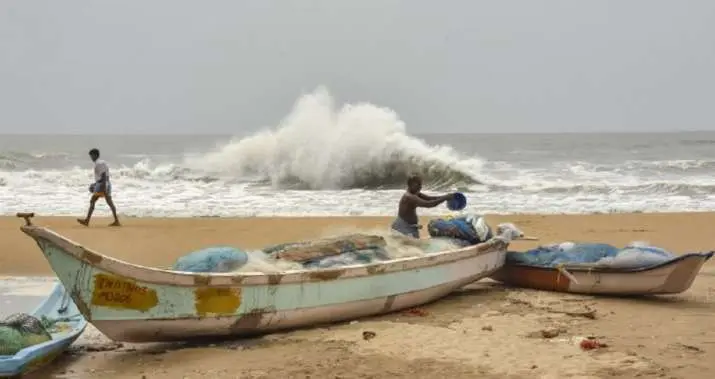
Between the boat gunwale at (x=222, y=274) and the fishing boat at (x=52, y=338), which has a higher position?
the boat gunwale at (x=222, y=274)

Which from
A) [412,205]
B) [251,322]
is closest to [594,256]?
[412,205]

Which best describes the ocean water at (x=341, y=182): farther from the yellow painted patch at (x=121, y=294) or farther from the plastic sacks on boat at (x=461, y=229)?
the yellow painted patch at (x=121, y=294)

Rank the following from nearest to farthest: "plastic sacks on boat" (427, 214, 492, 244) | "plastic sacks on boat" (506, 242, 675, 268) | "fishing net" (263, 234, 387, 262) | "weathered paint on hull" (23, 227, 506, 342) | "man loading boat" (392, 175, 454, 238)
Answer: "weathered paint on hull" (23, 227, 506, 342), "fishing net" (263, 234, 387, 262), "plastic sacks on boat" (506, 242, 675, 268), "plastic sacks on boat" (427, 214, 492, 244), "man loading boat" (392, 175, 454, 238)

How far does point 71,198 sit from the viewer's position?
64.1 ft

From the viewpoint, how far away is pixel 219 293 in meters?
5.93

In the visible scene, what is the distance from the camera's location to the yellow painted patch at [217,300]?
19.2ft

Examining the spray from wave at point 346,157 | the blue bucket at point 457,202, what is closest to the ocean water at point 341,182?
the spray from wave at point 346,157

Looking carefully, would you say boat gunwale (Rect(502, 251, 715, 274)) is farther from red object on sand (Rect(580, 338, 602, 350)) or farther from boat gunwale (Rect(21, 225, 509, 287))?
red object on sand (Rect(580, 338, 602, 350))

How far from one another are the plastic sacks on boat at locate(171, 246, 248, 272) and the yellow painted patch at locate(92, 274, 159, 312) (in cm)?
67

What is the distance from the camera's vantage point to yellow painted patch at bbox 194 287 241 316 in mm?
5863

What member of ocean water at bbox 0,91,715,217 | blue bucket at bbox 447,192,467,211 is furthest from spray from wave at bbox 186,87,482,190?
blue bucket at bbox 447,192,467,211

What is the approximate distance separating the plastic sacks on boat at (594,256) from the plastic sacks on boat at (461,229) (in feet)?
1.91

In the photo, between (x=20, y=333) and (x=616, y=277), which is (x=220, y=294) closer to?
(x=20, y=333)

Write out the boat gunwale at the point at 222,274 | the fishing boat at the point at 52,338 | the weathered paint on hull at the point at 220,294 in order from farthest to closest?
1. the weathered paint on hull at the point at 220,294
2. the boat gunwale at the point at 222,274
3. the fishing boat at the point at 52,338
